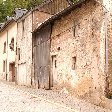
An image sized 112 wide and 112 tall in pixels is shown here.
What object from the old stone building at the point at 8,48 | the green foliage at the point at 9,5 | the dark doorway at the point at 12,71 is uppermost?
the green foliage at the point at 9,5

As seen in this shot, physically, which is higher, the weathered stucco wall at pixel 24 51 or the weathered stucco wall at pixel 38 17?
the weathered stucco wall at pixel 38 17

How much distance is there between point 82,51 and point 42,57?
301 inches

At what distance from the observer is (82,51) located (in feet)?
53.3

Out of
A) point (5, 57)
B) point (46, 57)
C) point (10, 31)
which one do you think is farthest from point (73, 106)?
point (5, 57)

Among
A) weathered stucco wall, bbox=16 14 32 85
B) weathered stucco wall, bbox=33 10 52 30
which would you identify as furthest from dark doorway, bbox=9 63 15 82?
weathered stucco wall, bbox=33 10 52 30

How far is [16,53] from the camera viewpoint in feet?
104

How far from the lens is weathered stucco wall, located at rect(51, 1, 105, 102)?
47.5ft

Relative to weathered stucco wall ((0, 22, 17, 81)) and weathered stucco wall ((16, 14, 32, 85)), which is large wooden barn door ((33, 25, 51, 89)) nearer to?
weathered stucco wall ((16, 14, 32, 85))

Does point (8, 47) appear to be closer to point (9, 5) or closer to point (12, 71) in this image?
point (12, 71)

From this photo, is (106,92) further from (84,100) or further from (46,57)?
(46,57)

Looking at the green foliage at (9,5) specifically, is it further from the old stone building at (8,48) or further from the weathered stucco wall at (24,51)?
the weathered stucco wall at (24,51)

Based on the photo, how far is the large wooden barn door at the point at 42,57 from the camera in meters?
22.3

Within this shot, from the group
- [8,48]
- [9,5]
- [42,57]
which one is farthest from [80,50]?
[9,5]

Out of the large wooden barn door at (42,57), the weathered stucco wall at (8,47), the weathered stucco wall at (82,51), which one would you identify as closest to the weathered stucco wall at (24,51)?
the large wooden barn door at (42,57)
